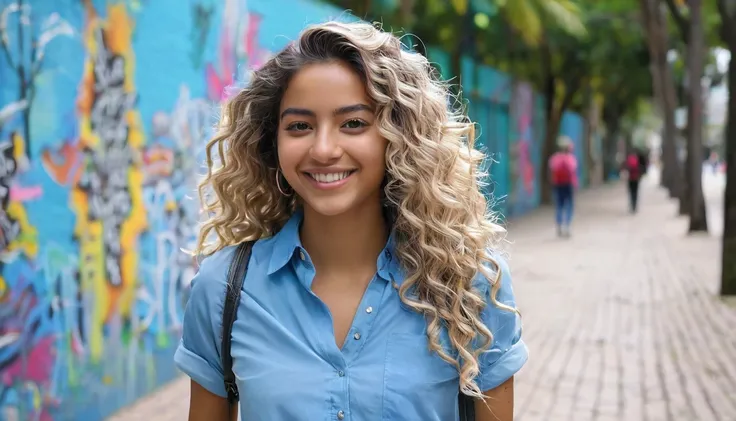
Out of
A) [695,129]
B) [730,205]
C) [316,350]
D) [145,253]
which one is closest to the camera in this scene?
[316,350]

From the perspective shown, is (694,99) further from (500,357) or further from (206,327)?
(206,327)

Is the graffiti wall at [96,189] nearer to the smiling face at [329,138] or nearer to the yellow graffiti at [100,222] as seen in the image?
the yellow graffiti at [100,222]

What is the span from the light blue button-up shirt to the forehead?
36cm

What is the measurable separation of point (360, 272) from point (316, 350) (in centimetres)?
27

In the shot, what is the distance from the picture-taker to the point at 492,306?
1.93 m

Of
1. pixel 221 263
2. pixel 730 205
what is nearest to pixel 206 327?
pixel 221 263

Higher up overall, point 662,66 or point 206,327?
point 662,66

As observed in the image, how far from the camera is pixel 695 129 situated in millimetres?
15438

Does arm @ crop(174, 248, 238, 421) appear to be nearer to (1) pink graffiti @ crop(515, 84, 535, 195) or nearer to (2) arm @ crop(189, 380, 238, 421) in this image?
(2) arm @ crop(189, 380, 238, 421)

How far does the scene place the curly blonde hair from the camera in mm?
1901

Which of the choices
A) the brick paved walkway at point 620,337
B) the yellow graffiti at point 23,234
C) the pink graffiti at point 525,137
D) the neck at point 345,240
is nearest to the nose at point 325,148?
the neck at point 345,240

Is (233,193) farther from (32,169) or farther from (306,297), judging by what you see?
(32,169)

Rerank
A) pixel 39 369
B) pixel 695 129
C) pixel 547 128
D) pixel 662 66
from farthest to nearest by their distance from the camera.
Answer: pixel 547 128 < pixel 662 66 < pixel 695 129 < pixel 39 369

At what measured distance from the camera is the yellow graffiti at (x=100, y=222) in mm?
4664
